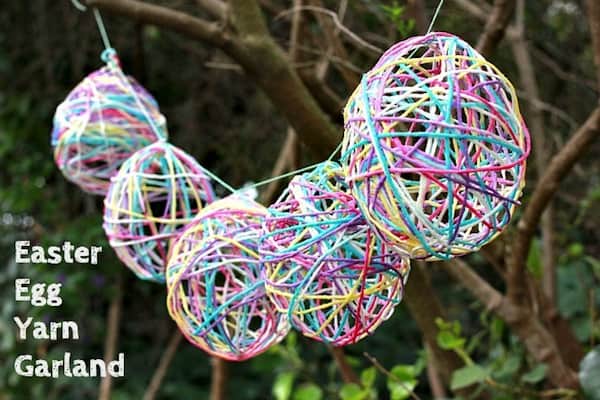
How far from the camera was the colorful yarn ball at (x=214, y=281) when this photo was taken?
22.5 inches

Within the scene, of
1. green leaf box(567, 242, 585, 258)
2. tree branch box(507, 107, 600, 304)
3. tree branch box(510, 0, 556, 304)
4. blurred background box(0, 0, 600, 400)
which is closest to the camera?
tree branch box(507, 107, 600, 304)

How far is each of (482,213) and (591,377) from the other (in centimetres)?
43

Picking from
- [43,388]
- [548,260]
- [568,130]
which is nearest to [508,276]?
[548,260]

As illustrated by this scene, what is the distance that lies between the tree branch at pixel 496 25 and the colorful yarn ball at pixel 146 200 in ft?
0.96

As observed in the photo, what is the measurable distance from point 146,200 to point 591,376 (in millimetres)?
453

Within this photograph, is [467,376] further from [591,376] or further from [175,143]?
[175,143]

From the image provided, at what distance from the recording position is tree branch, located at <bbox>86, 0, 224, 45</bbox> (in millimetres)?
734

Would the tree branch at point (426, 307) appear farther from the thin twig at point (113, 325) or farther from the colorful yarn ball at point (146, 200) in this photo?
the thin twig at point (113, 325)

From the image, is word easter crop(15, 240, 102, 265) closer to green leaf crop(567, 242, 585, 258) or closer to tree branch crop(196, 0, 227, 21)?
tree branch crop(196, 0, 227, 21)

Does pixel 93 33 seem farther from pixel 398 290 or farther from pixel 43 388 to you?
pixel 398 290

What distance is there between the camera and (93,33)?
1.56m

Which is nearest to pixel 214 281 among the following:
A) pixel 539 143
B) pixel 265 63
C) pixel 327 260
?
pixel 327 260

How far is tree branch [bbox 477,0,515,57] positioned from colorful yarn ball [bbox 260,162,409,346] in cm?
32

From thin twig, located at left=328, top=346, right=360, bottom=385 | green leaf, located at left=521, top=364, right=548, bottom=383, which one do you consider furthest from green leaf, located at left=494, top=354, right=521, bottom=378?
thin twig, located at left=328, top=346, right=360, bottom=385
